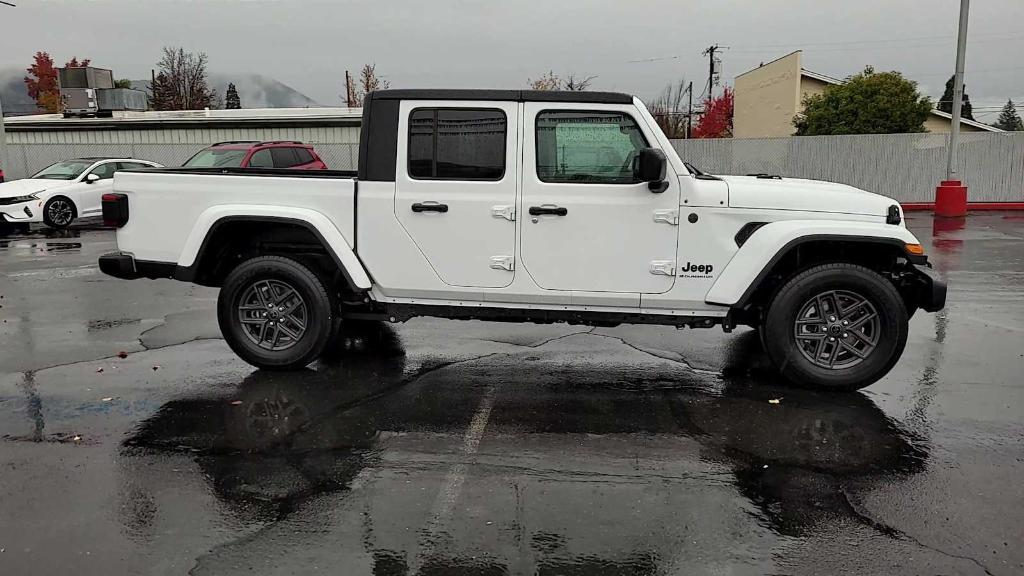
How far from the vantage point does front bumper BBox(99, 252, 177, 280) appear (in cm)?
596

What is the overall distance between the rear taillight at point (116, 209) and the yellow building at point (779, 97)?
30732 millimetres

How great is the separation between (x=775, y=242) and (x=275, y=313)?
373 cm

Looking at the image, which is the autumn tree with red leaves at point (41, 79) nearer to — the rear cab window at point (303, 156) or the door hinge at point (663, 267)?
the rear cab window at point (303, 156)

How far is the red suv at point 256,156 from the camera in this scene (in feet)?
50.7

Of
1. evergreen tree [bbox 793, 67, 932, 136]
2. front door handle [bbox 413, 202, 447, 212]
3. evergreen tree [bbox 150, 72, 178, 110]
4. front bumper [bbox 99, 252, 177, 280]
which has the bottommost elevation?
front bumper [bbox 99, 252, 177, 280]

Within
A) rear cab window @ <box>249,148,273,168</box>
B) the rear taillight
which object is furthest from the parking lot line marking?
rear cab window @ <box>249,148,273,168</box>

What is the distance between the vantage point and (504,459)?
442cm

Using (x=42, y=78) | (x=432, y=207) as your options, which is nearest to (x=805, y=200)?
(x=432, y=207)

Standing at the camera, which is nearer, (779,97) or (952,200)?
(952,200)

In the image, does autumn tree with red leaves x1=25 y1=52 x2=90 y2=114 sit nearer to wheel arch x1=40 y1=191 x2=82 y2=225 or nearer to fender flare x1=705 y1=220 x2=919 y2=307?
wheel arch x1=40 y1=191 x2=82 y2=225

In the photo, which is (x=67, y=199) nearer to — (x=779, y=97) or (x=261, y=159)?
(x=261, y=159)

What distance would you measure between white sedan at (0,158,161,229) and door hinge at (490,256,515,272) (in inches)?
523

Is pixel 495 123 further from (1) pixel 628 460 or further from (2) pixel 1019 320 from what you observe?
(2) pixel 1019 320

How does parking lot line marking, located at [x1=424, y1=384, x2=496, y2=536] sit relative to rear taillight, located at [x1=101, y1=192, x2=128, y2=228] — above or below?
below
